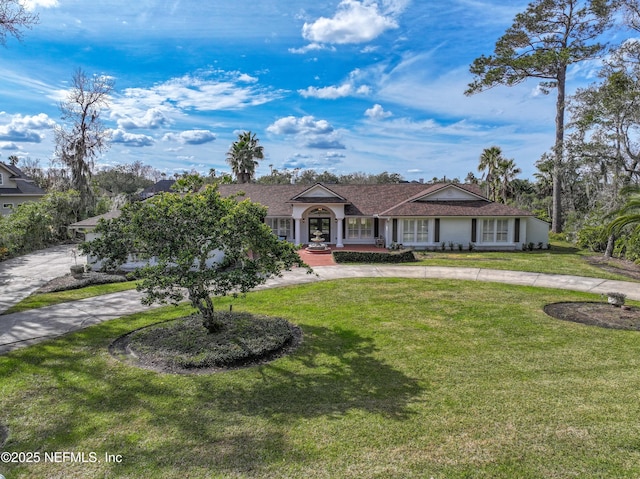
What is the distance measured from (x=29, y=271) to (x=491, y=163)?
40.2 m

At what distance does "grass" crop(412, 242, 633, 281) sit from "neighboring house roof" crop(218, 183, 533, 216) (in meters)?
2.96

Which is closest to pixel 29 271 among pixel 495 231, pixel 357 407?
pixel 357 407

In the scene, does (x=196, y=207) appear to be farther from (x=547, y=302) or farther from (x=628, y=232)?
(x=628, y=232)

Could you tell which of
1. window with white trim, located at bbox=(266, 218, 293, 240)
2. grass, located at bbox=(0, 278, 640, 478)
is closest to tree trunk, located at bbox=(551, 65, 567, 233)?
window with white trim, located at bbox=(266, 218, 293, 240)

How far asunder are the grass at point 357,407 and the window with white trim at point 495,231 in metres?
16.3

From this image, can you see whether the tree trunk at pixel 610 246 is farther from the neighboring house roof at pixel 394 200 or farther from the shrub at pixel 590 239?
the neighboring house roof at pixel 394 200

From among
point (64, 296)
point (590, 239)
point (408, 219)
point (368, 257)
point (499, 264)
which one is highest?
point (408, 219)

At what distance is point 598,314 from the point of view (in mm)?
10859

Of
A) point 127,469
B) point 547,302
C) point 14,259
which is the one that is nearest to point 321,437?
point 127,469

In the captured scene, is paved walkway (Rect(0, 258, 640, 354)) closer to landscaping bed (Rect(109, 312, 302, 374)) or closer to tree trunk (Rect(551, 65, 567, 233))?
landscaping bed (Rect(109, 312, 302, 374))

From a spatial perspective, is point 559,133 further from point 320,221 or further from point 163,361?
point 163,361

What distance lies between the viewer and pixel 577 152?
930 inches

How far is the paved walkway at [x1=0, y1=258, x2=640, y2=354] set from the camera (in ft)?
30.9

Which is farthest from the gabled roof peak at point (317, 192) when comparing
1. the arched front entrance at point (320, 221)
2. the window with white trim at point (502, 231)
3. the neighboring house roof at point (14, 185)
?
the neighboring house roof at point (14, 185)
